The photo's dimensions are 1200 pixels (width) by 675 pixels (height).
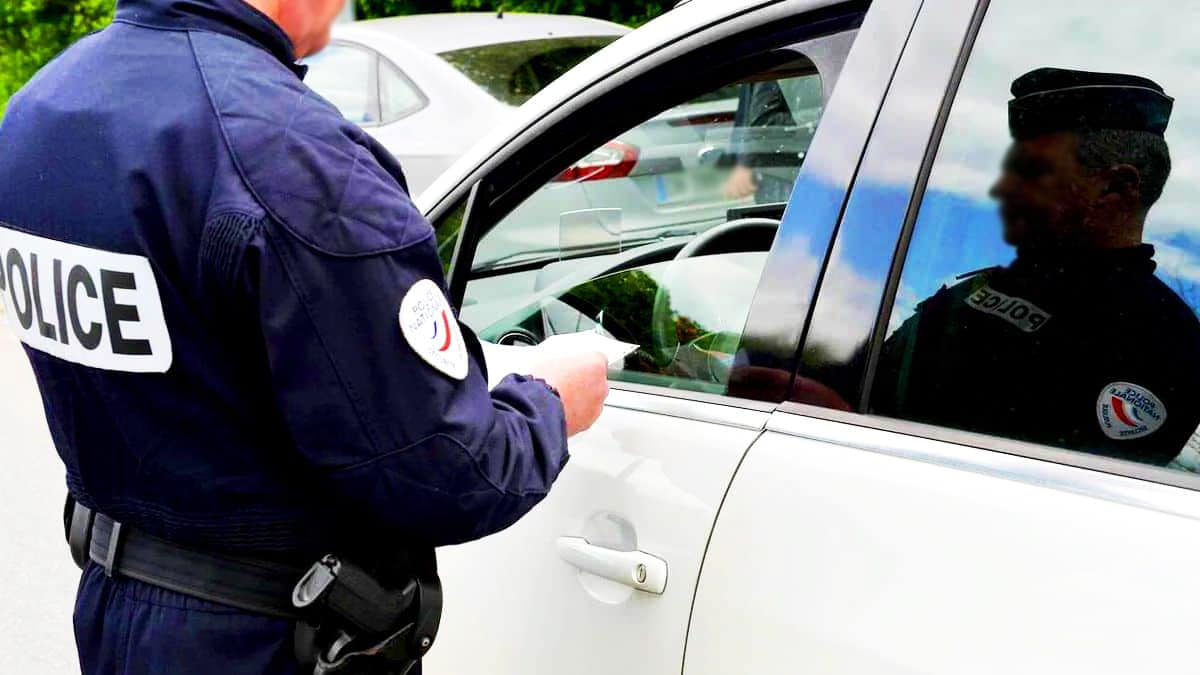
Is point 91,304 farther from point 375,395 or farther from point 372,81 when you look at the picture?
point 372,81

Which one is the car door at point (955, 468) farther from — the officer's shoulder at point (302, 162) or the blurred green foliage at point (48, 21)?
the blurred green foliage at point (48, 21)

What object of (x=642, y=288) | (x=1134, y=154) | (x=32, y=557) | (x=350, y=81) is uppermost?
(x=1134, y=154)

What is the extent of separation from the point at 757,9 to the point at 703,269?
40 cm

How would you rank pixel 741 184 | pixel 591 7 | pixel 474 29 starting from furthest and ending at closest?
pixel 591 7, pixel 474 29, pixel 741 184

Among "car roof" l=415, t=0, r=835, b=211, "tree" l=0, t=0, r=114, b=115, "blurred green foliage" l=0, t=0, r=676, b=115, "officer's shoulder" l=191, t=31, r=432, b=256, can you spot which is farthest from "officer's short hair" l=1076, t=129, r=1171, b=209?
"tree" l=0, t=0, r=114, b=115

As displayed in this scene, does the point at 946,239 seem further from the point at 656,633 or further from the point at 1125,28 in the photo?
the point at 656,633

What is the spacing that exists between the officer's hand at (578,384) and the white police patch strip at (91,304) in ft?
1.50

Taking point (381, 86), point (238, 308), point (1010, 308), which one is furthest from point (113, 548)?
point (381, 86)

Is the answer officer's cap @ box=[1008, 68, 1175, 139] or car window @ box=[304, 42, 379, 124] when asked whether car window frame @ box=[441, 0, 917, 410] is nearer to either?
officer's cap @ box=[1008, 68, 1175, 139]

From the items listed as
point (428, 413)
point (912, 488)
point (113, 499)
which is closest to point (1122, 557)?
point (912, 488)

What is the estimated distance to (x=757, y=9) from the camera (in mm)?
1750

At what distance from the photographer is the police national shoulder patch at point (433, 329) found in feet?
4.24

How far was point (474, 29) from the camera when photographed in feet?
22.2

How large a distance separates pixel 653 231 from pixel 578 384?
27.5 inches
